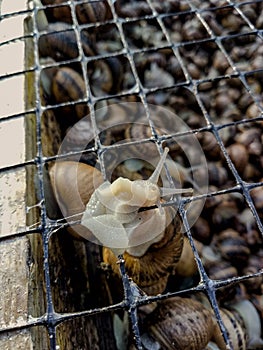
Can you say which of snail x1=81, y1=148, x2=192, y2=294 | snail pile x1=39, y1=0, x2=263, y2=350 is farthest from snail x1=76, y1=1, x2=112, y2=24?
snail x1=81, y1=148, x2=192, y2=294

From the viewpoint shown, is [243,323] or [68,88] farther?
[68,88]

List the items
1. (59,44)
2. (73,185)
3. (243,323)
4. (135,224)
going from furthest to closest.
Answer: (59,44) < (243,323) < (73,185) < (135,224)

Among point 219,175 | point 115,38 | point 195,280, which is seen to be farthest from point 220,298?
point 115,38

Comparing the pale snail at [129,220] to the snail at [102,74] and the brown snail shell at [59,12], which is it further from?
the brown snail shell at [59,12]

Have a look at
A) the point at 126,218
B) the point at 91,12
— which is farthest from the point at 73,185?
the point at 91,12

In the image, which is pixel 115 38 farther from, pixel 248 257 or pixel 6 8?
pixel 248 257

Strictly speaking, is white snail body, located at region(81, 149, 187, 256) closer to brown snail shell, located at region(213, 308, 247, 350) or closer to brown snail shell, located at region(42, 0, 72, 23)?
brown snail shell, located at region(213, 308, 247, 350)

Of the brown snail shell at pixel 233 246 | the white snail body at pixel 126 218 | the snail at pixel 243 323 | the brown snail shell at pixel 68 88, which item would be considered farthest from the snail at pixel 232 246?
the brown snail shell at pixel 68 88

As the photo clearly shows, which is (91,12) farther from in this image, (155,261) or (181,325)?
(181,325)
